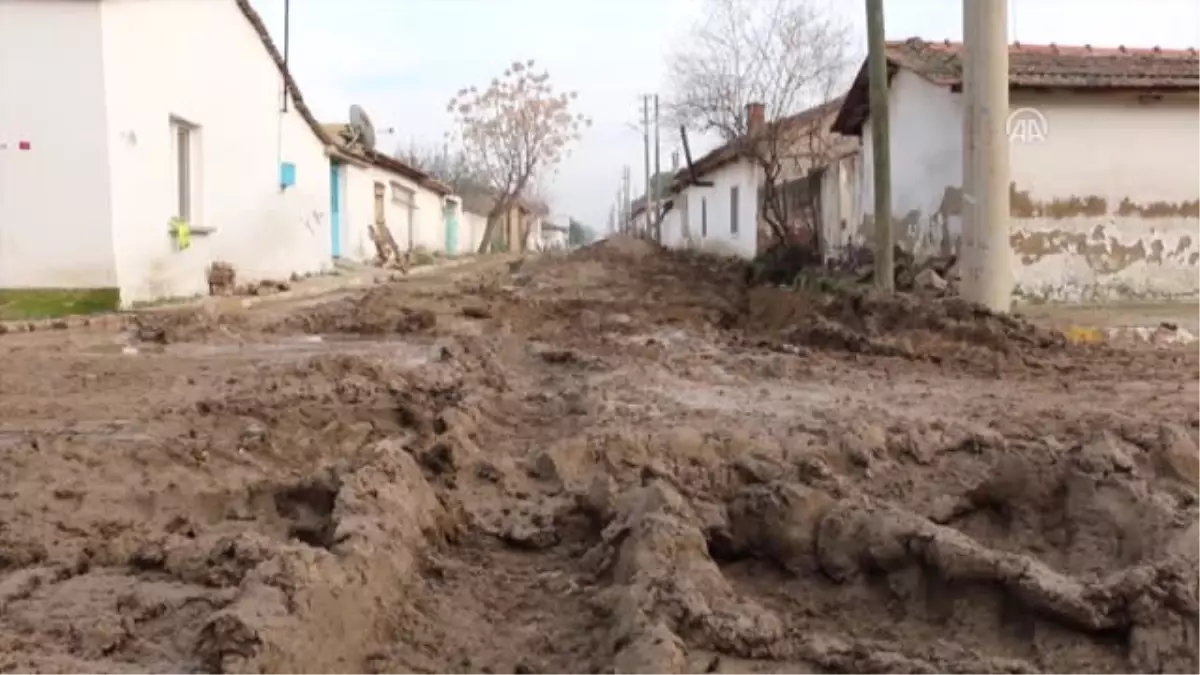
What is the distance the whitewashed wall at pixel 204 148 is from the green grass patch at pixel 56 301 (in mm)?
333

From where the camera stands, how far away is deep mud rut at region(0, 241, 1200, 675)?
3.34 meters

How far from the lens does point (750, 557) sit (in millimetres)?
4316

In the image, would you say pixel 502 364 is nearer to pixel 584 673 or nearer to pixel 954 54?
pixel 584 673

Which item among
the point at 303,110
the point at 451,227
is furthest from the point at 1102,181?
the point at 451,227

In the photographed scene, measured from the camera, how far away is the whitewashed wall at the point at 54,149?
1302 centimetres

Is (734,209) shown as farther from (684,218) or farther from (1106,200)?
(1106,200)

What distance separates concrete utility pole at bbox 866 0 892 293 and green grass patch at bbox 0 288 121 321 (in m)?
8.52

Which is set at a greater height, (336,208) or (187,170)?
(336,208)

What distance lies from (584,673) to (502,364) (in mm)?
6357

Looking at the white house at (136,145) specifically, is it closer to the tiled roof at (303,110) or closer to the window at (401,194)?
the tiled roof at (303,110)

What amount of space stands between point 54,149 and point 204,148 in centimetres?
391

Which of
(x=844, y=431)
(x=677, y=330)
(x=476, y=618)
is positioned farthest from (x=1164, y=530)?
(x=677, y=330)

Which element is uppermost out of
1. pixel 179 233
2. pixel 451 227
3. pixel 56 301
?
pixel 451 227

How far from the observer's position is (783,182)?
25.6 meters
